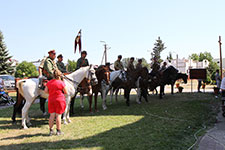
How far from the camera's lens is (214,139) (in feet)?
18.6

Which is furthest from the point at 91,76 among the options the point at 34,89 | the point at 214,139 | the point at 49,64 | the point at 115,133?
the point at 214,139

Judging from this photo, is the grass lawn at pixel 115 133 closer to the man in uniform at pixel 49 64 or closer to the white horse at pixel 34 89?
the white horse at pixel 34 89

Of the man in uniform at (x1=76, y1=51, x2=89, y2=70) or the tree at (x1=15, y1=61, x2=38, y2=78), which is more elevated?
the tree at (x1=15, y1=61, x2=38, y2=78)

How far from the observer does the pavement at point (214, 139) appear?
16.6 feet

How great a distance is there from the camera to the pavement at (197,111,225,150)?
506 centimetres

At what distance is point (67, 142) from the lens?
5199 millimetres

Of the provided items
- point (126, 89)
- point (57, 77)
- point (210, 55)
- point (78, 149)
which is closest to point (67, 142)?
point (78, 149)

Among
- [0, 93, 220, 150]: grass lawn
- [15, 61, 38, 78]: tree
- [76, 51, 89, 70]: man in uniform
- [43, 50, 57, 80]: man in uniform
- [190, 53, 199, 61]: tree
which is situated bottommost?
[0, 93, 220, 150]: grass lawn

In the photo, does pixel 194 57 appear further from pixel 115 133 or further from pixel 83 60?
pixel 115 133

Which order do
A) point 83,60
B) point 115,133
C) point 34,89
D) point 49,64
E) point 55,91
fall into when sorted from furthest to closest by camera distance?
point 83,60 < point 34,89 < point 49,64 < point 115,133 < point 55,91

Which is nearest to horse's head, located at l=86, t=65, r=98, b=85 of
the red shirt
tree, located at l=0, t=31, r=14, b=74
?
the red shirt

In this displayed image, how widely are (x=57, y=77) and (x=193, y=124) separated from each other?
5202 mm

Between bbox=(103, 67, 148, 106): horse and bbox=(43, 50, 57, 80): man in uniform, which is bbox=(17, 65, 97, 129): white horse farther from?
bbox=(103, 67, 148, 106): horse

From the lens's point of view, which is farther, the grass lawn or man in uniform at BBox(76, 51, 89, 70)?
man in uniform at BBox(76, 51, 89, 70)
